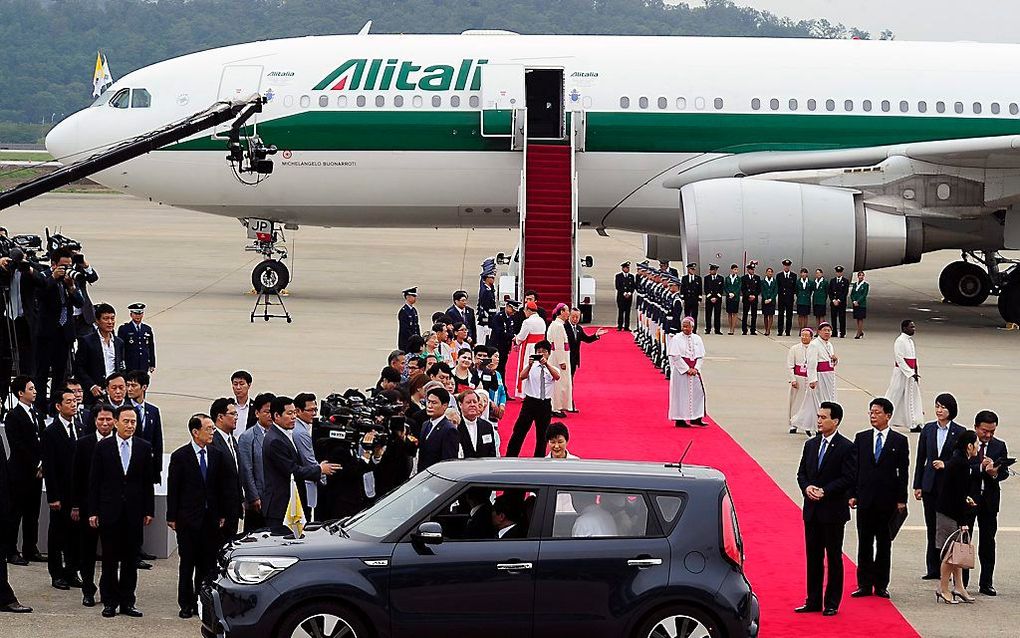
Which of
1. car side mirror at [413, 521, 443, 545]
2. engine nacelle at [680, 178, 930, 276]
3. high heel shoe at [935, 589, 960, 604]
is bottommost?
high heel shoe at [935, 589, 960, 604]

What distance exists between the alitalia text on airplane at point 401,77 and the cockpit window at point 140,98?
3.76 meters

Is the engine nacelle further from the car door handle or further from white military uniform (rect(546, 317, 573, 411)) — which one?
the car door handle

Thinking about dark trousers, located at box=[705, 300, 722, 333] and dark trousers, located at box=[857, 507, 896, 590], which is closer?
dark trousers, located at box=[857, 507, 896, 590]

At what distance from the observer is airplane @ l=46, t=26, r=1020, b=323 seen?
2822cm

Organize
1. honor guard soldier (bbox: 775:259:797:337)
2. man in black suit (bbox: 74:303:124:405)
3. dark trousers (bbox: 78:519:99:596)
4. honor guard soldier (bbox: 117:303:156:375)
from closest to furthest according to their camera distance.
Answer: dark trousers (bbox: 78:519:99:596) → man in black suit (bbox: 74:303:124:405) → honor guard soldier (bbox: 117:303:156:375) → honor guard soldier (bbox: 775:259:797:337)

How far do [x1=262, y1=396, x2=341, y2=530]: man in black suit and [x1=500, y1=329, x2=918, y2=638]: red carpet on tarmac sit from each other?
12.3 ft

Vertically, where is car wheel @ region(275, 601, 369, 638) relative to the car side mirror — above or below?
below

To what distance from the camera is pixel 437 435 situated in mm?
11766

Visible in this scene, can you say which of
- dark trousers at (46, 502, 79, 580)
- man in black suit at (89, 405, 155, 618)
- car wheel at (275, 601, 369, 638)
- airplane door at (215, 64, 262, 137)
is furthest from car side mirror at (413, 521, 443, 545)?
airplane door at (215, 64, 262, 137)

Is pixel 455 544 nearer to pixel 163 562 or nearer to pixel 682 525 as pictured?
pixel 682 525

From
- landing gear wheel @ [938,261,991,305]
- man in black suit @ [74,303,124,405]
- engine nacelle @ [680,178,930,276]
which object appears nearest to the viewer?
man in black suit @ [74,303,124,405]

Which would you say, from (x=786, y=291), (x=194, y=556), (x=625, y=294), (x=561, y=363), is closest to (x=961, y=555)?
(x=194, y=556)

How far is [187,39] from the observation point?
628 ft

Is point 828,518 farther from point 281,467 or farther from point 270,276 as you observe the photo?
point 270,276
